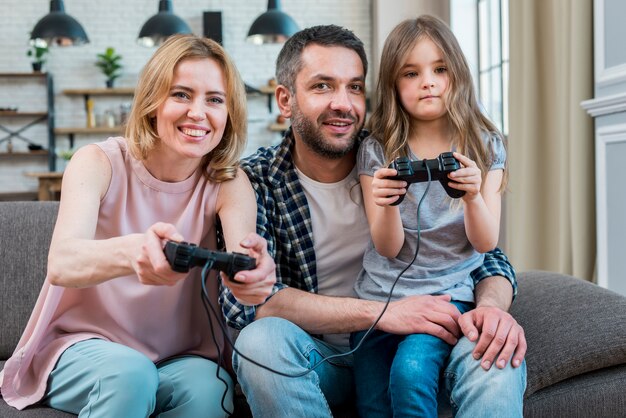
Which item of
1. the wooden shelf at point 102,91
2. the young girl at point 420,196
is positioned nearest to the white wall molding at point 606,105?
the young girl at point 420,196

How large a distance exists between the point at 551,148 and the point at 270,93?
3.89m

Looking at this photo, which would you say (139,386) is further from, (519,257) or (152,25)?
(152,25)

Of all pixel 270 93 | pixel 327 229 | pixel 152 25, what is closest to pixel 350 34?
pixel 327 229

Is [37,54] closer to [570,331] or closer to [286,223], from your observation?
[286,223]

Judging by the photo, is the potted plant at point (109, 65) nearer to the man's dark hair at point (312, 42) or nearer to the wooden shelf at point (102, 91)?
the wooden shelf at point (102, 91)

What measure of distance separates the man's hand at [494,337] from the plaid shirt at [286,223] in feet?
0.79

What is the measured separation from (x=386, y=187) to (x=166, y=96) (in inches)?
19.5

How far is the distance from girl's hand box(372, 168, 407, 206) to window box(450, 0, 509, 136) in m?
3.40

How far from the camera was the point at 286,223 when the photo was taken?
171 cm

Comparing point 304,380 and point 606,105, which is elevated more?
point 606,105

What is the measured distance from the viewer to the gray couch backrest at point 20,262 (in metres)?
1.74

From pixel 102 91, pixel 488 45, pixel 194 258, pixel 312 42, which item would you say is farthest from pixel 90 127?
pixel 194 258

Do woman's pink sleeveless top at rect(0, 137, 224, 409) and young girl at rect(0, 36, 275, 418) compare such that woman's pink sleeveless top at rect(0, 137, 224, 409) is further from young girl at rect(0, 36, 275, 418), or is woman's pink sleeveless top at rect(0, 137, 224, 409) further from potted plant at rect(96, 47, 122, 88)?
potted plant at rect(96, 47, 122, 88)

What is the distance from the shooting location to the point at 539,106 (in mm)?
3789
